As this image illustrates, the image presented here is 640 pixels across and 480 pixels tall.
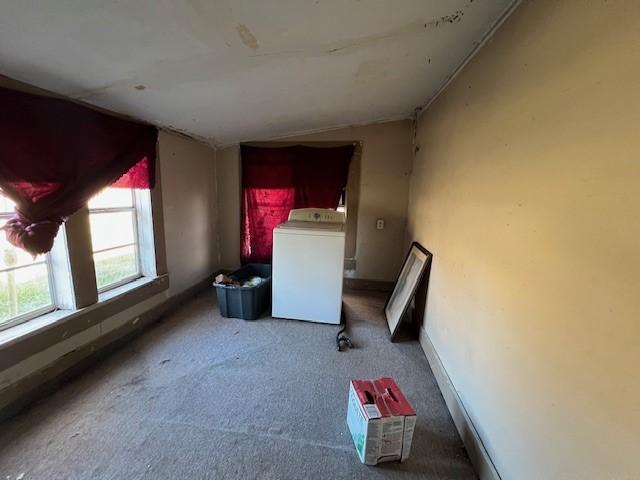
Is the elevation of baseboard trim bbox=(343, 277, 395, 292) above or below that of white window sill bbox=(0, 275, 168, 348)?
below

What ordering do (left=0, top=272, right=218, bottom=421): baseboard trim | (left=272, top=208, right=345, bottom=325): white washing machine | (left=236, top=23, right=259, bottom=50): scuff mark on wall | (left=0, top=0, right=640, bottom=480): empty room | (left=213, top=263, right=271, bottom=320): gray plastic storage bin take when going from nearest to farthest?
1. (left=0, top=0, right=640, bottom=480): empty room
2. (left=236, top=23, right=259, bottom=50): scuff mark on wall
3. (left=0, top=272, right=218, bottom=421): baseboard trim
4. (left=272, top=208, right=345, bottom=325): white washing machine
5. (left=213, top=263, right=271, bottom=320): gray plastic storage bin

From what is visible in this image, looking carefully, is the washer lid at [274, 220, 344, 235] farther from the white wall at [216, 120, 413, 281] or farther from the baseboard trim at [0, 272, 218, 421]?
the baseboard trim at [0, 272, 218, 421]

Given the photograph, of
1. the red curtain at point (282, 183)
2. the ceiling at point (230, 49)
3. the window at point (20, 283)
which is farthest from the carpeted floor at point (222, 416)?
the ceiling at point (230, 49)

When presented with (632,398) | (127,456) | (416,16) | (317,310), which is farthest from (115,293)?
(632,398)

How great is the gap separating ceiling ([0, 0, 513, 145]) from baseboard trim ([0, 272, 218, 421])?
1694mm

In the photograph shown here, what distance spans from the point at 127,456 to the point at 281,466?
2.48ft

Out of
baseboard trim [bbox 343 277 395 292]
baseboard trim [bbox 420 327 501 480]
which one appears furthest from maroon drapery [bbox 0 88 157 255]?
baseboard trim [bbox 343 277 395 292]

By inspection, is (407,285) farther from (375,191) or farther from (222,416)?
(222,416)

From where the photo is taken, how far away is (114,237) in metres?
2.37

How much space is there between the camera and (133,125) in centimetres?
224

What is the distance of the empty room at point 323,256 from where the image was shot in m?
0.85

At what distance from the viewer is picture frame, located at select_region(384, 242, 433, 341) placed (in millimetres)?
2439

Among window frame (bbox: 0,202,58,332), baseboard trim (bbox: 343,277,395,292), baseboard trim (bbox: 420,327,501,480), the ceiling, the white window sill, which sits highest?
the ceiling

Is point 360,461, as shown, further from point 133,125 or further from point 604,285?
point 133,125
